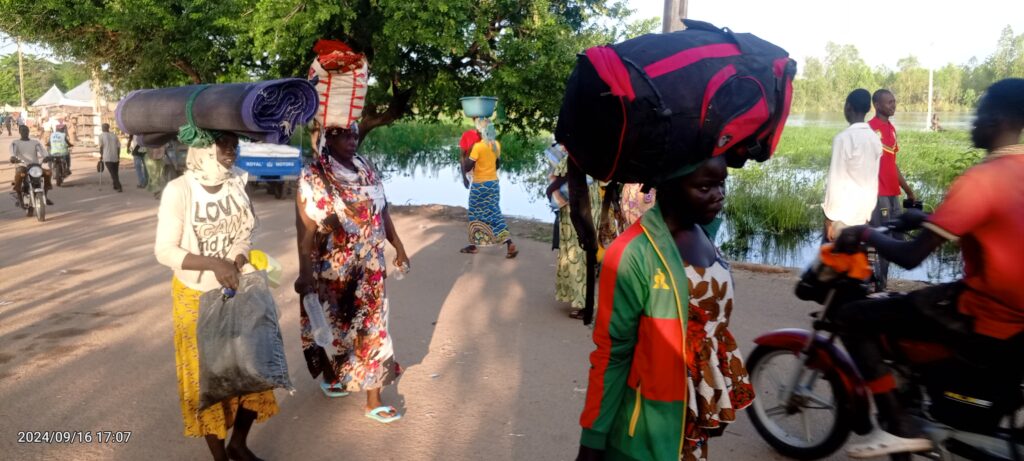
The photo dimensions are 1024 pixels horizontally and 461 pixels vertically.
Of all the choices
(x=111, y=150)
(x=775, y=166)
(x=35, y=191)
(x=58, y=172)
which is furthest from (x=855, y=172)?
(x=58, y=172)

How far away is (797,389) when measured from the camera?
12.0ft

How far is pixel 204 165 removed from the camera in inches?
138

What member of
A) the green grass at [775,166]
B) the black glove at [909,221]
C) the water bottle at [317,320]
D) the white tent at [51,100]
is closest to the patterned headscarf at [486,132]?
the green grass at [775,166]

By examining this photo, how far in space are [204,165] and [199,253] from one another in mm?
421

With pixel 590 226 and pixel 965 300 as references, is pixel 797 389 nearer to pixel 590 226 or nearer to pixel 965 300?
pixel 965 300

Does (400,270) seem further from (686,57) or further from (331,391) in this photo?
(686,57)

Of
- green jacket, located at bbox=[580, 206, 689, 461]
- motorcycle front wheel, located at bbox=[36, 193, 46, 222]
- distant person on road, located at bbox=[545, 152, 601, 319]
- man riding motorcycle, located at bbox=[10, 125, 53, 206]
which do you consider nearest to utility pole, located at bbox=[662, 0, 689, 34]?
distant person on road, located at bbox=[545, 152, 601, 319]

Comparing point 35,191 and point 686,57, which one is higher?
point 686,57

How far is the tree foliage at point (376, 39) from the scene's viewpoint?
41.3 feet

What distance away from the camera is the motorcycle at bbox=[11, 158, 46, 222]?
40.0ft

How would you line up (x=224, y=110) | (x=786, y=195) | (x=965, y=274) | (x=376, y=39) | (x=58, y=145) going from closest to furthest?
(x=965, y=274) < (x=224, y=110) < (x=376, y=39) < (x=786, y=195) < (x=58, y=145)

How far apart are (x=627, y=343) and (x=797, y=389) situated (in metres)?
1.97

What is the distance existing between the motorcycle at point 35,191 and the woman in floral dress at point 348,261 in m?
10.2

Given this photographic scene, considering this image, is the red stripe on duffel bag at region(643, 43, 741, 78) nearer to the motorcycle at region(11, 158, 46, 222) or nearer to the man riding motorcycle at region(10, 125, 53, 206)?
the motorcycle at region(11, 158, 46, 222)
